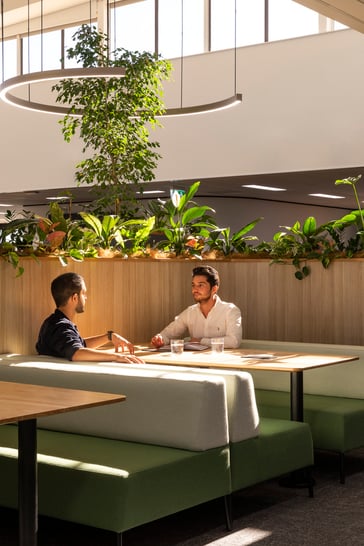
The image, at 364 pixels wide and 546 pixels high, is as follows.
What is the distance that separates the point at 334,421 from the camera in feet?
17.0

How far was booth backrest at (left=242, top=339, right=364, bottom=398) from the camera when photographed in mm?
A: 5664

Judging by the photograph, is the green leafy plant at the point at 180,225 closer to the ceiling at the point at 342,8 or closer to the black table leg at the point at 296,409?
the ceiling at the point at 342,8

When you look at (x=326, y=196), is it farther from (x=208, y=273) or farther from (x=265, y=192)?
(x=208, y=273)

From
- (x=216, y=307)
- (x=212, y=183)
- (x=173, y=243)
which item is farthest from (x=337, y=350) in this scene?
(x=212, y=183)

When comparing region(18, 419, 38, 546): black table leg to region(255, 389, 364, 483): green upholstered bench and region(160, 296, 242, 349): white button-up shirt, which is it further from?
region(160, 296, 242, 349): white button-up shirt

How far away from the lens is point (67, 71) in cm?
593

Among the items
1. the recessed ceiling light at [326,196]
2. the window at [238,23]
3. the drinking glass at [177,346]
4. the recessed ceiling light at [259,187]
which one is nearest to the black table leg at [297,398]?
the drinking glass at [177,346]

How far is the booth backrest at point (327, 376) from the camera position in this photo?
5.66m

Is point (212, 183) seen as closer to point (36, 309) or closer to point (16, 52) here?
point (16, 52)

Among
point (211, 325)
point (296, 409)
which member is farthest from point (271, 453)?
point (211, 325)

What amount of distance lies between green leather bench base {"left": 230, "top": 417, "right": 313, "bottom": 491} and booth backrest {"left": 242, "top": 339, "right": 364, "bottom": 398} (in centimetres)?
101

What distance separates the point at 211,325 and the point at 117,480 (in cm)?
264

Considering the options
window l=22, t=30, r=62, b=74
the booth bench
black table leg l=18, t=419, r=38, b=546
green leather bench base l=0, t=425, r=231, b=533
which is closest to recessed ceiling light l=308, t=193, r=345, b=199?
window l=22, t=30, r=62, b=74

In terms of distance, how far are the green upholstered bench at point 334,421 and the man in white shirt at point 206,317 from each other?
72 cm
